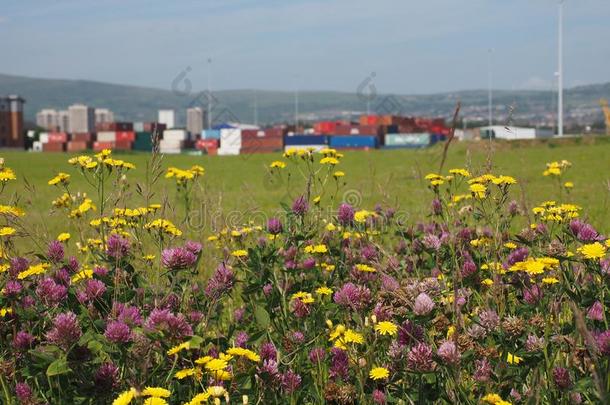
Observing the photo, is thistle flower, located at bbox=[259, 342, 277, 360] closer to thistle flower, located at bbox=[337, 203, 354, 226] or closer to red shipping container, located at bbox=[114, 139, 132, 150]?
thistle flower, located at bbox=[337, 203, 354, 226]

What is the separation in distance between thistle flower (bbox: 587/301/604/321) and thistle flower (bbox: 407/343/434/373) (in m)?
0.66

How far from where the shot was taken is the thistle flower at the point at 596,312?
237cm

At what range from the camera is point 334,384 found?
7.26 ft

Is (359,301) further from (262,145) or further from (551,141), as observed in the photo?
(262,145)

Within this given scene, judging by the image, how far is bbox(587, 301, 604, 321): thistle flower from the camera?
2369mm

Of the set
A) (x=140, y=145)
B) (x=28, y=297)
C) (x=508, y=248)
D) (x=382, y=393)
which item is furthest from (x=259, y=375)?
(x=140, y=145)

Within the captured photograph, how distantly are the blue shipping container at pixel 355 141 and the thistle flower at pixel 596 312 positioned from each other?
107743 millimetres

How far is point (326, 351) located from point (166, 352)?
0.83 metres

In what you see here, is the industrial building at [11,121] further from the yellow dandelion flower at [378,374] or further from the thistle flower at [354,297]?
the yellow dandelion flower at [378,374]

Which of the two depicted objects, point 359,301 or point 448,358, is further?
point 359,301

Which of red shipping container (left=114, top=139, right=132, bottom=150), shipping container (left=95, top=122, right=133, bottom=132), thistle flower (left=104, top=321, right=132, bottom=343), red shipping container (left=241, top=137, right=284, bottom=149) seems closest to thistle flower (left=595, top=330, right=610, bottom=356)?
thistle flower (left=104, top=321, right=132, bottom=343)

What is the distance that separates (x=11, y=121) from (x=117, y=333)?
150m

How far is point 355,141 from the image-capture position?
4407 inches

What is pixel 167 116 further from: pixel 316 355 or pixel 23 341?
pixel 316 355
